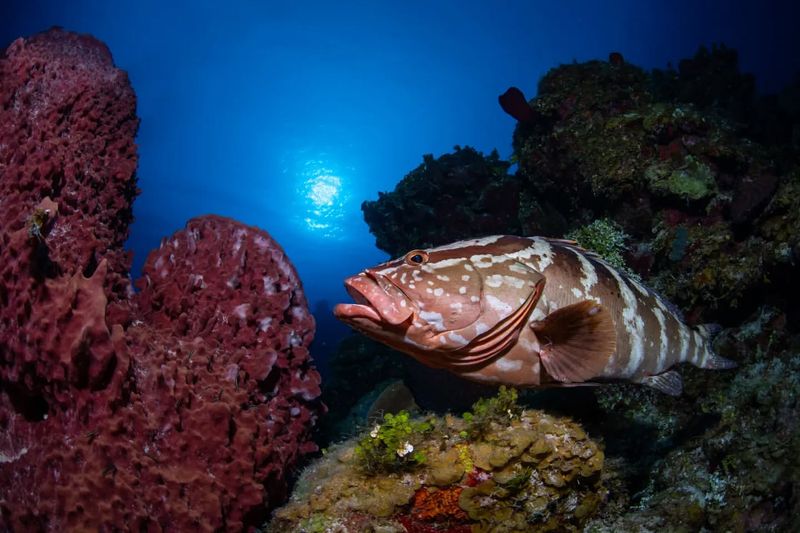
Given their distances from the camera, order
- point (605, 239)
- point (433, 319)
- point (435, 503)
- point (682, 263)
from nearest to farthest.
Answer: point (433, 319)
point (435, 503)
point (682, 263)
point (605, 239)

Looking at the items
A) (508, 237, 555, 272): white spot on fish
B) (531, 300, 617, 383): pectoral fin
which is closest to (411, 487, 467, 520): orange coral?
(531, 300, 617, 383): pectoral fin

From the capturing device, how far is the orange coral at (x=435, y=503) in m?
3.10

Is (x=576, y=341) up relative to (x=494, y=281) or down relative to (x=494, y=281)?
down

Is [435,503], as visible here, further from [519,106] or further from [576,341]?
[519,106]

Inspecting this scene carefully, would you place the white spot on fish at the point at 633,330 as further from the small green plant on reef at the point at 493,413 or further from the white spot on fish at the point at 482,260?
the white spot on fish at the point at 482,260

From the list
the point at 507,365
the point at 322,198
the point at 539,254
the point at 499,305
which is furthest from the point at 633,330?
the point at 322,198

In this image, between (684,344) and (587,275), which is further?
→ (684,344)

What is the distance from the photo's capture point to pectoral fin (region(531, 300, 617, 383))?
2.90 meters

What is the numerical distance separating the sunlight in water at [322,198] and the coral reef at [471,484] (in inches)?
2806

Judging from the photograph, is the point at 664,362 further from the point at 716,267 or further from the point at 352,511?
the point at 352,511

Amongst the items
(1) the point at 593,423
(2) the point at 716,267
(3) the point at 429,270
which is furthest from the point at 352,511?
(2) the point at 716,267

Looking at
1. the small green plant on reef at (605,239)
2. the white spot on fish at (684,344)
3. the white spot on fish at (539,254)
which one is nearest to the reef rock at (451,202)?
the small green plant on reef at (605,239)

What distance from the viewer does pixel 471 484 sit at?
3135 millimetres

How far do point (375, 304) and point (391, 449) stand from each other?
1.26 m
